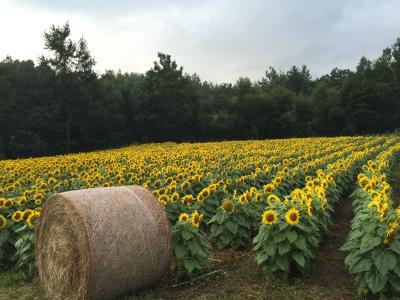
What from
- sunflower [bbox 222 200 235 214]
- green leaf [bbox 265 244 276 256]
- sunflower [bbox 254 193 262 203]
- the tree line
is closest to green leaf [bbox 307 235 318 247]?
green leaf [bbox 265 244 276 256]

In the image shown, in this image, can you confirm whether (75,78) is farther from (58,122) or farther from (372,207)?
(372,207)

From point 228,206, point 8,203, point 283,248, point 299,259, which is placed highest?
point 8,203

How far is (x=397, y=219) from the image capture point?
5.45m

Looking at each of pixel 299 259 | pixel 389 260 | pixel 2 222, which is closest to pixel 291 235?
pixel 299 259

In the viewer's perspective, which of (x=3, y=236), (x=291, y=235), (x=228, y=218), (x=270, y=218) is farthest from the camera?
(x=228, y=218)

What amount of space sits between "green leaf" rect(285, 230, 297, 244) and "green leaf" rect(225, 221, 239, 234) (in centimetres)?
158

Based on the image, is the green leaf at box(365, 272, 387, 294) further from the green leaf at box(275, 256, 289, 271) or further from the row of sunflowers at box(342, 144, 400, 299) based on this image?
the green leaf at box(275, 256, 289, 271)

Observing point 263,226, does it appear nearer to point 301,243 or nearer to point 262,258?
point 262,258

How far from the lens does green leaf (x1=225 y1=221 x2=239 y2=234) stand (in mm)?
7246

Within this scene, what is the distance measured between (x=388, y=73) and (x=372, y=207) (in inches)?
2498

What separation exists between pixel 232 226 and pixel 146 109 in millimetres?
41895

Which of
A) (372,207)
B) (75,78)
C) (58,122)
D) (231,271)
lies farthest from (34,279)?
(75,78)

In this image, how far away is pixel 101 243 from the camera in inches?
207

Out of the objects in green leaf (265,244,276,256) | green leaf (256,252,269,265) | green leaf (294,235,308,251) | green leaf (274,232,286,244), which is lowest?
green leaf (256,252,269,265)
